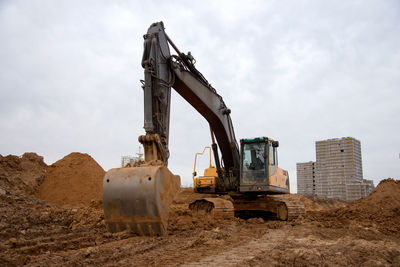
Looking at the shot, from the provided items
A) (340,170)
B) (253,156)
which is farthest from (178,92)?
(340,170)

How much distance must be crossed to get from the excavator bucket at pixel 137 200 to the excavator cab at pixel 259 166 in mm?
4727

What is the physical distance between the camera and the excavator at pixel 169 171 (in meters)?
6.12

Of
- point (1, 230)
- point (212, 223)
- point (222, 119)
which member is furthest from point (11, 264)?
point (222, 119)

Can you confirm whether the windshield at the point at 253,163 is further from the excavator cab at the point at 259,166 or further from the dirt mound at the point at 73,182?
the dirt mound at the point at 73,182

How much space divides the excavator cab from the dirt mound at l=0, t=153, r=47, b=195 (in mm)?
9524

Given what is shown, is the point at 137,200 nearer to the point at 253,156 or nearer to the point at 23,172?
the point at 253,156

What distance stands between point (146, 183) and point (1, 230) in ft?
11.6

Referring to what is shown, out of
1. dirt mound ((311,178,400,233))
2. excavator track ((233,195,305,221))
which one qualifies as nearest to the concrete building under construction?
dirt mound ((311,178,400,233))

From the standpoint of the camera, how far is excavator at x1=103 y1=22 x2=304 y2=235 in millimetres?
6121

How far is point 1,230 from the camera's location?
7156 millimetres

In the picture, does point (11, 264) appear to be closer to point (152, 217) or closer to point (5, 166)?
point (152, 217)

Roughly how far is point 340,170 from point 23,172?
25.7 metres

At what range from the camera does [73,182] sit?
1711cm

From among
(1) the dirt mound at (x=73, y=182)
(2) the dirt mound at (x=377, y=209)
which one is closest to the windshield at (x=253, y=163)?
(2) the dirt mound at (x=377, y=209)
